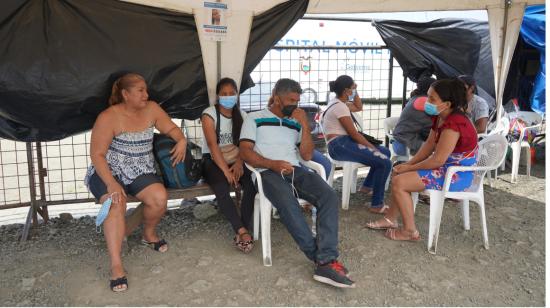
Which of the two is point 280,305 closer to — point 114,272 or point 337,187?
point 114,272

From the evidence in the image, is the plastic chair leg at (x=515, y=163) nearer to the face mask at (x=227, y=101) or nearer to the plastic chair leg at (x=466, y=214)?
the plastic chair leg at (x=466, y=214)

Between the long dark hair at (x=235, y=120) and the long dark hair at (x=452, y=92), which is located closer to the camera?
the long dark hair at (x=452, y=92)

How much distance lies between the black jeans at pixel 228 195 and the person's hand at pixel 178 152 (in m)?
0.29

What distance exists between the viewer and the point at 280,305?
2.95m

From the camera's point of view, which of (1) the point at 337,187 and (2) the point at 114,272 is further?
(1) the point at 337,187

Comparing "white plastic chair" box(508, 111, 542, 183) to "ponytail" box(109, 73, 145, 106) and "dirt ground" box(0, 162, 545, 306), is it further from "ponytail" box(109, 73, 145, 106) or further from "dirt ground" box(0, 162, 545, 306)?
"ponytail" box(109, 73, 145, 106)

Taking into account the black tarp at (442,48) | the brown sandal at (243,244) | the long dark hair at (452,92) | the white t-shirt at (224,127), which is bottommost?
the brown sandal at (243,244)

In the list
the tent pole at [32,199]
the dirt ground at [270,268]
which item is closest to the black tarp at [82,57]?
the tent pole at [32,199]

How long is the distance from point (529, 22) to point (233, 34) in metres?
4.39

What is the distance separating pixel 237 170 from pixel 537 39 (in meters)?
4.75

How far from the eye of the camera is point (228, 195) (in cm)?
379

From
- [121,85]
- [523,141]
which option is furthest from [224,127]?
[523,141]

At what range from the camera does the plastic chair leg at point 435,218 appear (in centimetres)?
365

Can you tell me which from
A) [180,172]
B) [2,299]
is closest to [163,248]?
[180,172]
